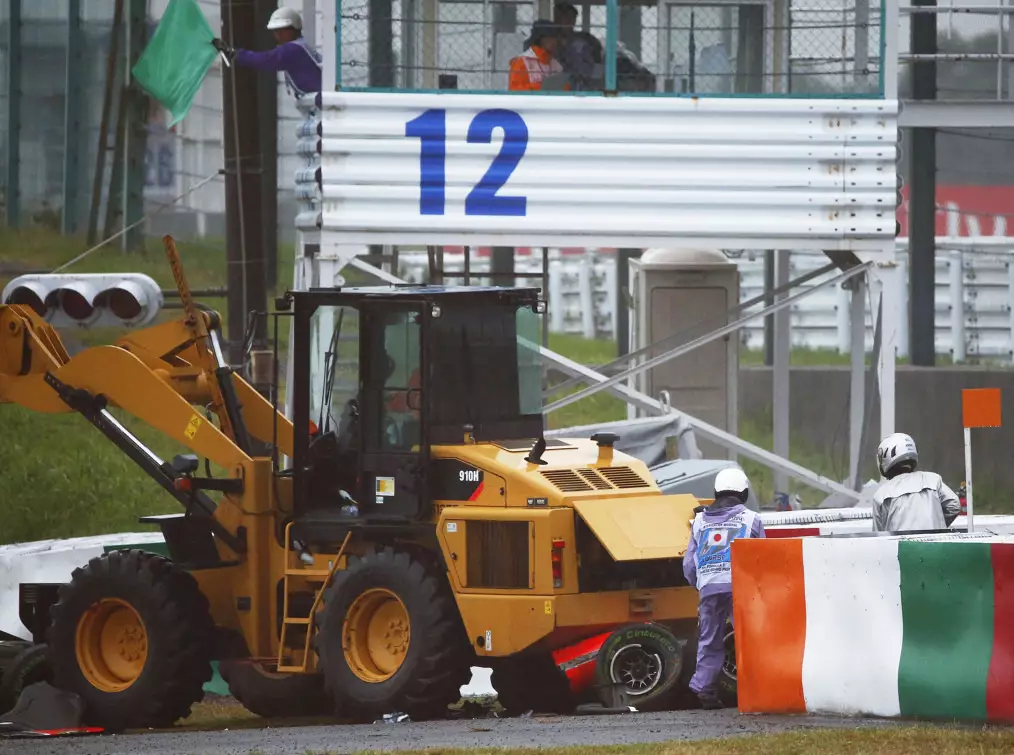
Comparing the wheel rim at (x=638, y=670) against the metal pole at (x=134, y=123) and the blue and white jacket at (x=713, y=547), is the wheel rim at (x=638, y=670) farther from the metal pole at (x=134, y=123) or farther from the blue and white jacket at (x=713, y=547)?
the metal pole at (x=134, y=123)

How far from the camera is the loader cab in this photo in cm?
1246

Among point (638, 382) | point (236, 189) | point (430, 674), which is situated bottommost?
point (430, 674)

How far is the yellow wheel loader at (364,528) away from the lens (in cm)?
1197

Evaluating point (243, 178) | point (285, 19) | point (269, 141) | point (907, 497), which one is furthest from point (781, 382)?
point (269, 141)

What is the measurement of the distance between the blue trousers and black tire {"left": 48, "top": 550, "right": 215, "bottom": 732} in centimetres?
317

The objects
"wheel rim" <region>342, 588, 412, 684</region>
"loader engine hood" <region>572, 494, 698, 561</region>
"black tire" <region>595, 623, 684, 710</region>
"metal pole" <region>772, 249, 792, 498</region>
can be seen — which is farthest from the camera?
"metal pole" <region>772, 249, 792, 498</region>

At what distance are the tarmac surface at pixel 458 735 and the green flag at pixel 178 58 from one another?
7470 millimetres

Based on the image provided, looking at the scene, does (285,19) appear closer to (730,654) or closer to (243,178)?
(243,178)

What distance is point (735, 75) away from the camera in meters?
16.5

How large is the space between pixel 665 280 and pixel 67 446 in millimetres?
8893

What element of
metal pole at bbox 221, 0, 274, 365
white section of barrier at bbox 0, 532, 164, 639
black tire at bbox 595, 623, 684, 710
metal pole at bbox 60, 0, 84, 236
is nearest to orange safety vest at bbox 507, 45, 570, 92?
metal pole at bbox 221, 0, 274, 365

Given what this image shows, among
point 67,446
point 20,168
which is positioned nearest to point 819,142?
point 67,446

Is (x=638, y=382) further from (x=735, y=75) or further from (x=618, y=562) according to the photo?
(x=618, y=562)

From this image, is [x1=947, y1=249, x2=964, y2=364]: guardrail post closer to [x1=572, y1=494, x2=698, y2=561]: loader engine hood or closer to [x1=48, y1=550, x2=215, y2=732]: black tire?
[x1=572, y1=494, x2=698, y2=561]: loader engine hood
